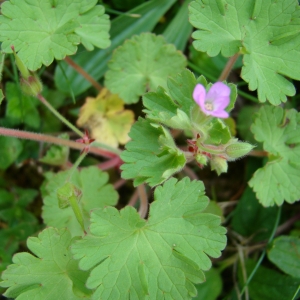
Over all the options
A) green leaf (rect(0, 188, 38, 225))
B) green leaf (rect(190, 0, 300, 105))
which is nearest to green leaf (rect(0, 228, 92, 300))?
green leaf (rect(0, 188, 38, 225))

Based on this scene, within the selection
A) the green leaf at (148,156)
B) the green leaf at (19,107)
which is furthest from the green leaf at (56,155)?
the green leaf at (148,156)

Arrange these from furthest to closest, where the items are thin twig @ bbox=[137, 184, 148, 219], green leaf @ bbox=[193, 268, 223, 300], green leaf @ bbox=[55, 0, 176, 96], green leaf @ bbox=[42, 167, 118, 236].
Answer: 1. green leaf @ bbox=[55, 0, 176, 96]
2. green leaf @ bbox=[193, 268, 223, 300]
3. green leaf @ bbox=[42, 167, 118, 236]
4. thin twig @ bbox=[137, 184, 148, 219]

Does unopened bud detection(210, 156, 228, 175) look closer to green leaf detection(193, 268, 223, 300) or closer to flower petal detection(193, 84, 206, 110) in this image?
flower petal detection(193, 84, 206, 110)

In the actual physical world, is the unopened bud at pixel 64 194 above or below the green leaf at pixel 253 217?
above

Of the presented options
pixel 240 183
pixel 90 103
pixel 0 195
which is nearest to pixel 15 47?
pixel 90 103

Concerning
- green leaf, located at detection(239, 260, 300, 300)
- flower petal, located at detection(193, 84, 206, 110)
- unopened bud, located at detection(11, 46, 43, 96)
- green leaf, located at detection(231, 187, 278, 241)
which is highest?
flower petal, located at detection(193, 84, 206, 110)

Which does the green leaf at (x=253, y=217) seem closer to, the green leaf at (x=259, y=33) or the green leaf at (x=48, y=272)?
the green leaf at (x=259, y=33)
